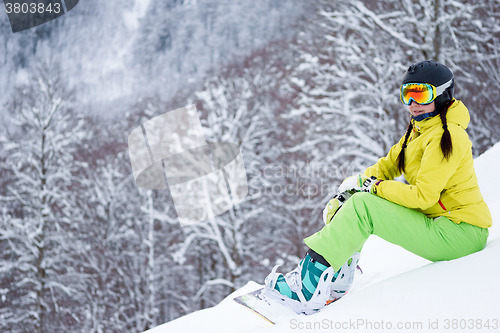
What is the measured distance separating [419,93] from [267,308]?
1538 mm

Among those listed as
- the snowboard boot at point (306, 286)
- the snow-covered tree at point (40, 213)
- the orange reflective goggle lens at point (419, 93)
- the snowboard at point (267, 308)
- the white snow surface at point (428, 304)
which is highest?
the orange reflective goggle lens at point (419, 93)

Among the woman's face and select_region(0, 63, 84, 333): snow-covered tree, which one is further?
select_region(0, 63, 84, 333): snow-covered tree

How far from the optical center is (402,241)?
1.85m

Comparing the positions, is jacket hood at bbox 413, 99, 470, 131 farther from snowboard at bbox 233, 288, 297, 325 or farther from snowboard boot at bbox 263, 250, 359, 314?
snowboard at bbox 233, 288, 297, 325

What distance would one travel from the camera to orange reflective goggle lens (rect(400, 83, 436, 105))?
195 cm

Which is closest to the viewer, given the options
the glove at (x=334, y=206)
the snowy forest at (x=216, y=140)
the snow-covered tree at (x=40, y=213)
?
the glove at (x=334, y=206)

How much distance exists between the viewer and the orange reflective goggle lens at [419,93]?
6.41 feet

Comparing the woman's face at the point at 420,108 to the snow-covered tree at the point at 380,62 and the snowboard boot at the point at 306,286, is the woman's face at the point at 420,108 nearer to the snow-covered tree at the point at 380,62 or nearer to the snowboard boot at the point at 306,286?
the snowboard boot at the point at 306,286

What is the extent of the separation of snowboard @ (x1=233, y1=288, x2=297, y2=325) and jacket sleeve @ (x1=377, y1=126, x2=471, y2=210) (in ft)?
2.90

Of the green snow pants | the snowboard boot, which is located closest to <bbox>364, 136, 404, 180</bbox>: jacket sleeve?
the green snow pants

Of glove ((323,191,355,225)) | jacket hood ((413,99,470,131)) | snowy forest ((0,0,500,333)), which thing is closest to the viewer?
jacket hood ((413,99,470,131))

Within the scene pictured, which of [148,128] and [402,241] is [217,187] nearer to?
[148,128]

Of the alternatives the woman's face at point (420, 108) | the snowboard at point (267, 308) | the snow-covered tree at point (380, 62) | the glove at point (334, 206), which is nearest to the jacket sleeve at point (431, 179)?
the woman's face at point (420, 108)

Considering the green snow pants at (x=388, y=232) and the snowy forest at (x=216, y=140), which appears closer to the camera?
the green snow pants at (x=388, y=232)
